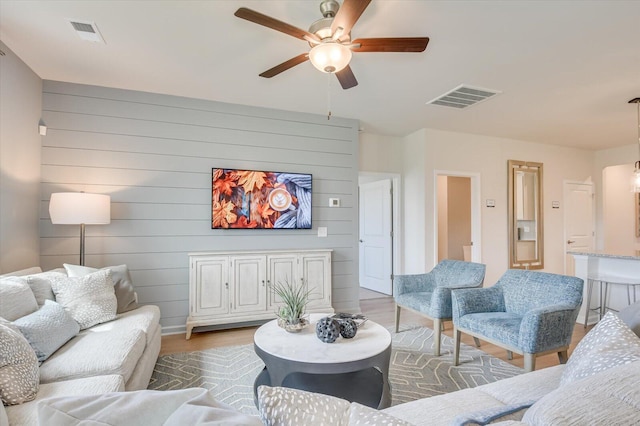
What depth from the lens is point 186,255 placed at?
3.70 m

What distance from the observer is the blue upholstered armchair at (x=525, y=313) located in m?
2.24

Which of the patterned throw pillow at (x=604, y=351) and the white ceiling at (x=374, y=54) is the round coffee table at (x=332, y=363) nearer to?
the patterned throw pillow at (x=604, y=351)

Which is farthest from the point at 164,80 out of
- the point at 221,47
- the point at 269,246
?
the point at 269,246

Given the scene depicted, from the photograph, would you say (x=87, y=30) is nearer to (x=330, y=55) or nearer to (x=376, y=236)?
(x=330, y=55)

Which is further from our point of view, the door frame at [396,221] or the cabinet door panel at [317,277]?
the door frame at [396,221]

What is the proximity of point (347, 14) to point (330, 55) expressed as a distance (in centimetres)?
24

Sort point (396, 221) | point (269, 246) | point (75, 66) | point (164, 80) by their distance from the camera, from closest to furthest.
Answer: point (75, 66) < point (164, 80) < point (269, 246) < point (396, 221)

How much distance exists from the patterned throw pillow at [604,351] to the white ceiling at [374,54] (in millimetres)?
2026

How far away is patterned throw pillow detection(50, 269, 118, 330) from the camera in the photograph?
2.30 m

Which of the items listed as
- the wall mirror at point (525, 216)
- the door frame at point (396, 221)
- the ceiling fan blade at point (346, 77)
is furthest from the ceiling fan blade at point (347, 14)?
the wall mirror at point (525, 216)

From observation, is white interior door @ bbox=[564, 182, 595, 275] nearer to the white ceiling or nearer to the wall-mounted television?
the white ceiling

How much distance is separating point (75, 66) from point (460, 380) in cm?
433

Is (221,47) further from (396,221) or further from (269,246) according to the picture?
(396,221)

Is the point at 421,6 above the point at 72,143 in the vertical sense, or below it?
above
